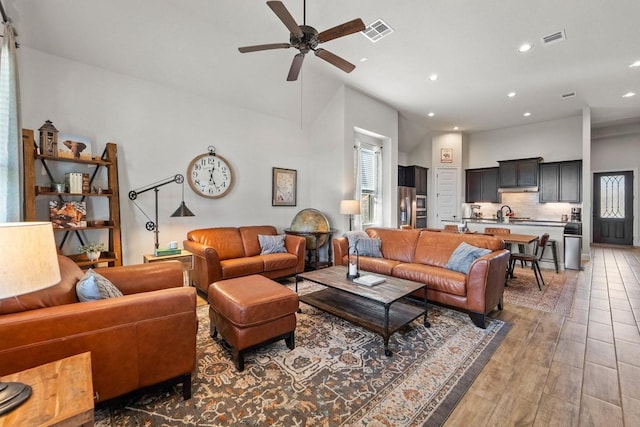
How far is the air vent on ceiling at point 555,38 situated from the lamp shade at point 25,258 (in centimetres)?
569

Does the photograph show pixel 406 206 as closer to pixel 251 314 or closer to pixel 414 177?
pixel 414 177

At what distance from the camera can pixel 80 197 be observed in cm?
365

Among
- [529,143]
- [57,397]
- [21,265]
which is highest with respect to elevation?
[529,143]

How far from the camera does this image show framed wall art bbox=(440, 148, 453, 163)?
881 cm

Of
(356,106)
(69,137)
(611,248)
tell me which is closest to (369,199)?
(356,106)

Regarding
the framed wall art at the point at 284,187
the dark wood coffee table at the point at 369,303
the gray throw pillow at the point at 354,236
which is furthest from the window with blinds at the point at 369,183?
the dark wood coffee table at the point at 369,303

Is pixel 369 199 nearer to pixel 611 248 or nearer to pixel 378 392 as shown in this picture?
pixel 378 392

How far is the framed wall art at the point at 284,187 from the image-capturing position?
5.65 m

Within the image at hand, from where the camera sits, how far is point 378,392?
194cm

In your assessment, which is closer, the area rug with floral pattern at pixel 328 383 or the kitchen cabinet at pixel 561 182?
the area rug with floral pattern at pixel 328 383

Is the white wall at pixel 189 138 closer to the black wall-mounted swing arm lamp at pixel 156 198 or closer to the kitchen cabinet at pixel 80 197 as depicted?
the black wall-mounted swing arm lamp at pixel 156 198

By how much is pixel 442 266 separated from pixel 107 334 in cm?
356

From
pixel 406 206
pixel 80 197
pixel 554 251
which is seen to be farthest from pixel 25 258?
pixel 406 206

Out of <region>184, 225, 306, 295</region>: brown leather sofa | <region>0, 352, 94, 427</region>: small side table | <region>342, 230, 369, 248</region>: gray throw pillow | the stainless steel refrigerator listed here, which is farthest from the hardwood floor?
the stainless steel refrigerator
